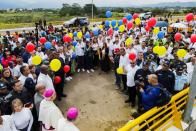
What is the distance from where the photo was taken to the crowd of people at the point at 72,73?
487cm

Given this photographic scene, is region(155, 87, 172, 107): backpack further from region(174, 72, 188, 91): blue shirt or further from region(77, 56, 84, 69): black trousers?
region(77, 56, 84, 69): black trousers

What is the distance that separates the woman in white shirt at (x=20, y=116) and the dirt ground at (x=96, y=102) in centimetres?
222

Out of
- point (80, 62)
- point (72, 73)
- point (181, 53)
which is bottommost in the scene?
point (72, 73)

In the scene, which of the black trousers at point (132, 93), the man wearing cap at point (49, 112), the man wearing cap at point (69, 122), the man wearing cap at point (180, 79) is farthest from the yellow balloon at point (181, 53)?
the man wearing cap at point (69, 122)

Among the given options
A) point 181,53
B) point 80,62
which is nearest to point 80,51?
point 80,62

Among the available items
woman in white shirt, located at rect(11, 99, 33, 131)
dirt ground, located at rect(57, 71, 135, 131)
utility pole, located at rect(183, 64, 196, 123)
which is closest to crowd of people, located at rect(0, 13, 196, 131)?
woman in white shirt, located at rect(11, 99, 33, 131)

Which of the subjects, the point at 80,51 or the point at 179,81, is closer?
the point at 179,81

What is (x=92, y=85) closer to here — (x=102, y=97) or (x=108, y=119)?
(x=102, y=97)

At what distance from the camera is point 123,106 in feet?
27.1

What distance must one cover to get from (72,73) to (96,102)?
324cm

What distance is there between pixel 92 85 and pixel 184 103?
488 cm

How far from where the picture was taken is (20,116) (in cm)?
484

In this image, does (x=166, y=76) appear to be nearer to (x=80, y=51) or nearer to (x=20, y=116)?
(x=20, y=116)

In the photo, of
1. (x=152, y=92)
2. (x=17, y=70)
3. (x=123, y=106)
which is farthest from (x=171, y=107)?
(x=17, y=70)
